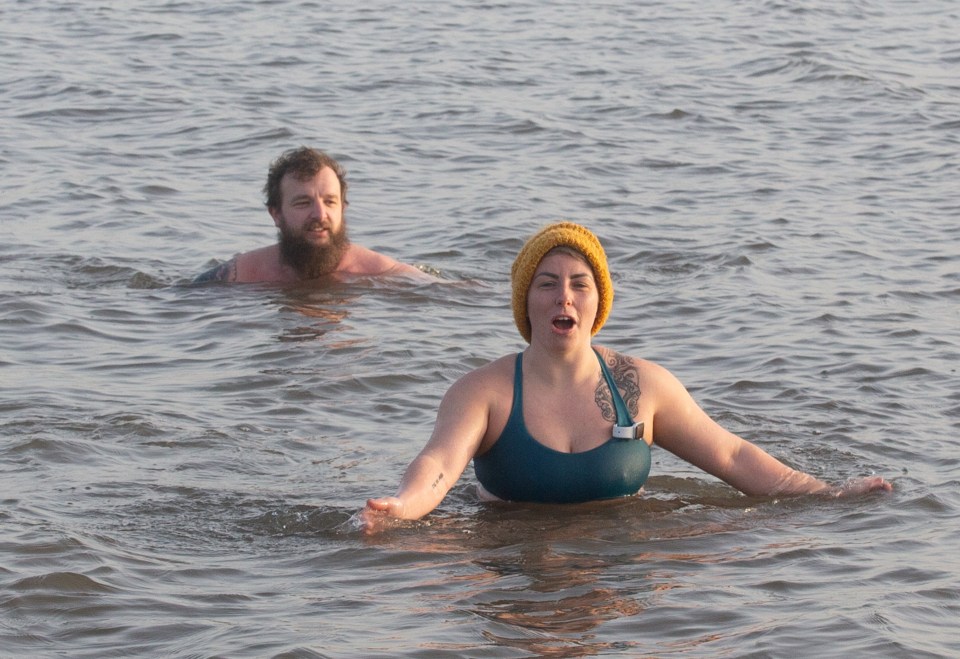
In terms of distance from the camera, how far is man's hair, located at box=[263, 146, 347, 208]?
37.3 feet

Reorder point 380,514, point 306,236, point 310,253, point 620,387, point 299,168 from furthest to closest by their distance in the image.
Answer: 1. point 310,253
2. point 306,236
3. point 299,168
4. point 620,387
5. point 380,514

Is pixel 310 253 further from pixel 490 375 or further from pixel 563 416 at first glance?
pixel 563 416

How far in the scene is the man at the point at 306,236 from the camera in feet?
37.5

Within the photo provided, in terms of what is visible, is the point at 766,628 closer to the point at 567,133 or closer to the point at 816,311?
the point at 816,311

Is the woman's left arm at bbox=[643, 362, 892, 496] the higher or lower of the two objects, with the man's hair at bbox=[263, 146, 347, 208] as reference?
lower

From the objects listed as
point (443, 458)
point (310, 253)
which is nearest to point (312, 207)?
point (310, 253)

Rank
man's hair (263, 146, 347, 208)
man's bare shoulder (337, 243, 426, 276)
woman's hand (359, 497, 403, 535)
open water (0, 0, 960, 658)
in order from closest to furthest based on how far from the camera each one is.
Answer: open water (0, 0, 960, 658)
woman's hand (359, 497, 403, 535)
man's hair (263, 146, 347, 208)
man's bare shoulder (337, 243, 426, 276)

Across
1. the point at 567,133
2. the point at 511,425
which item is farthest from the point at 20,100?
the point at 511,425

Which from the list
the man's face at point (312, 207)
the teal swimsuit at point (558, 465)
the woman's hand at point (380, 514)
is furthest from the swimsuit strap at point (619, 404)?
the man's face at point (312, 207)

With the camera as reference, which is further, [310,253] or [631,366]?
[310,253]

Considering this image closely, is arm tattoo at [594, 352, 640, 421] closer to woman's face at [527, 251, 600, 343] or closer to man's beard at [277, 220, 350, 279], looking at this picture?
woman's face at [527, 251, 600, 343]

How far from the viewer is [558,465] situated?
672 centimetres

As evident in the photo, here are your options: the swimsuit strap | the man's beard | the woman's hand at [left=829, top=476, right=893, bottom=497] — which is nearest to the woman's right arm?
the swimsuit strap

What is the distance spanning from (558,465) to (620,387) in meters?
0.42
